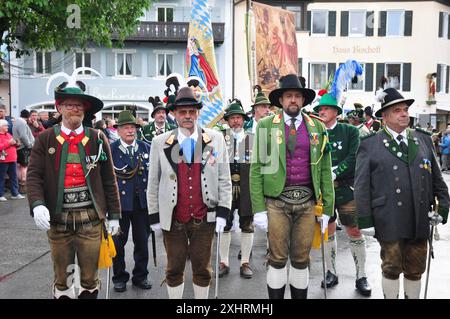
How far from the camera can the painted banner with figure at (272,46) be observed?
11516 millimetres

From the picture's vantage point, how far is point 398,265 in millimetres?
4477

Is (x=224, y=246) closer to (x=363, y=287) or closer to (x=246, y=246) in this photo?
(x=246, y=246)

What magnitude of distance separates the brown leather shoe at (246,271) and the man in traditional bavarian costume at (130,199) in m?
1.25

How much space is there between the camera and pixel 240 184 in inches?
261

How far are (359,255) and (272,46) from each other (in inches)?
303

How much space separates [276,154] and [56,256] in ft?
7.25

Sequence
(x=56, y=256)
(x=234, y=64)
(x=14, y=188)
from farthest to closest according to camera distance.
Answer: (x=234, y=64)
(x=14, y=188)
(x=56, y=256)

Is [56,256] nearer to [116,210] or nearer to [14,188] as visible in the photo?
[116,210]

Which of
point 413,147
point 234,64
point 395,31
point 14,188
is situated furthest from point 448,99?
point 413,147

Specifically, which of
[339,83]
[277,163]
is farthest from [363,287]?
[339,83]

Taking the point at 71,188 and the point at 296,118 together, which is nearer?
the point at 71,188

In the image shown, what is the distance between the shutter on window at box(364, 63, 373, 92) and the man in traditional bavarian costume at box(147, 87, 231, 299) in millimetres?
29746

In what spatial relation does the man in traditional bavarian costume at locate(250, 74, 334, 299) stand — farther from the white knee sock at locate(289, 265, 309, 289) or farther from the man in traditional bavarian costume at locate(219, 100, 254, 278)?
the man in traditional bavarian costume at locate(219, 100, 254, 278)

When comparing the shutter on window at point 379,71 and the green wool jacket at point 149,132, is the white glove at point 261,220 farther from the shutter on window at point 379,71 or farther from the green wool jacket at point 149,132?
the shutter on window at point 379,71
